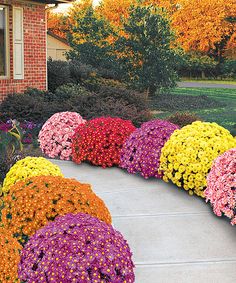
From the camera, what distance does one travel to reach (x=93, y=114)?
12156mm

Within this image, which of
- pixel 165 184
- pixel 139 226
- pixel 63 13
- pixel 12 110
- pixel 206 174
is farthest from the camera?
pixel 63 13

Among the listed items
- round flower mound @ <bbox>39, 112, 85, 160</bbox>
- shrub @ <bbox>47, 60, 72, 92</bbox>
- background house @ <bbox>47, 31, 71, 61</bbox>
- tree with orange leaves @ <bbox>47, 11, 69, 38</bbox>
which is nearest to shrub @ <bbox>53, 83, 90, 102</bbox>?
shrub @ <bbox>47, 60, 72, 92</bbox>

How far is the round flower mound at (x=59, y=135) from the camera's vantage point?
1026 cm

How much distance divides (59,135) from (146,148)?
2.20m

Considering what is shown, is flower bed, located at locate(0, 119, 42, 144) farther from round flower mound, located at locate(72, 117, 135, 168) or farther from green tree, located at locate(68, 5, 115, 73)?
green tree, located at locate(68, 5, 115, 73)

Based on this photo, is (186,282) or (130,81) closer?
(186,282)

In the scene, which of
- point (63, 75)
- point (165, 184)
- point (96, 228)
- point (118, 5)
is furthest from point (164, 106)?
point (118, 5)

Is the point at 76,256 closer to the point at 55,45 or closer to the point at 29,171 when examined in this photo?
the point at 29,171

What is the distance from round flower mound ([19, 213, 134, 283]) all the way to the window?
11.6m

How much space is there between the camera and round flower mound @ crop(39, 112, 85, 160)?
10.3 m

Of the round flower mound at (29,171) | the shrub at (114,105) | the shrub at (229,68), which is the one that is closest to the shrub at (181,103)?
the shrub at (114,105)

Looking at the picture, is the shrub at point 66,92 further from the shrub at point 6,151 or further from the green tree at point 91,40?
the green tree at point 91,40

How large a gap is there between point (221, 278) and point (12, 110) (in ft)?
31.9

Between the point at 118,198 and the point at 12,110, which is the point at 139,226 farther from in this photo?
the point at 12,110
